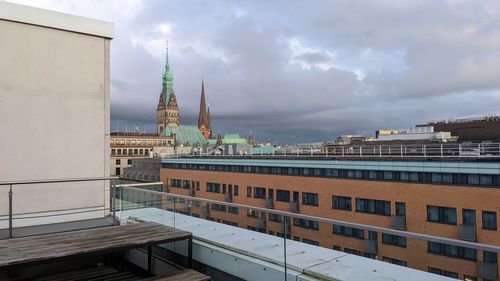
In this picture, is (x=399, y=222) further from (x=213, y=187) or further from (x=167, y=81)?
(x=167, y=81)

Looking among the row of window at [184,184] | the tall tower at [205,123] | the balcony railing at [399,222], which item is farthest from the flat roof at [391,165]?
the tall tower at [205,123]

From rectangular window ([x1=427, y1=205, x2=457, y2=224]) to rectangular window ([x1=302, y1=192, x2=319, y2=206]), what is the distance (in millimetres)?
10794

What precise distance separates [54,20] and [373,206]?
29599mm

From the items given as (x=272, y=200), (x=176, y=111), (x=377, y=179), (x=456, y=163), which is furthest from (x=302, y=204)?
(x=176, y=111)

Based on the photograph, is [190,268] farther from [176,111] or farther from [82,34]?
[176,111]

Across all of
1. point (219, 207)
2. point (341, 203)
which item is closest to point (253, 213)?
point (219, 207)

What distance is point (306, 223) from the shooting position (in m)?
4.79

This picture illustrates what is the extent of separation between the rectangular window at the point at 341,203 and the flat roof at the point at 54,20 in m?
29.5

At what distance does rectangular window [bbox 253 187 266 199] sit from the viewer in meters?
43.8

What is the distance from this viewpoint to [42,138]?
788 cm

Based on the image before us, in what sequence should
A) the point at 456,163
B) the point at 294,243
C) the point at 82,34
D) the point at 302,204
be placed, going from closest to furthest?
the point at 294,243, the point at 82,34, the point at 456,163, the point at 302,204

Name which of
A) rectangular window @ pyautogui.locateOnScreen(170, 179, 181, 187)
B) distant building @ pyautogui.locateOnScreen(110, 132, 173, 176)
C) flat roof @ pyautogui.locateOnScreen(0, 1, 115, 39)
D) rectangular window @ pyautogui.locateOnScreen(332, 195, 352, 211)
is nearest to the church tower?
distant building @ pyautogui.locateOnScreen(110, 132, 173, 176)

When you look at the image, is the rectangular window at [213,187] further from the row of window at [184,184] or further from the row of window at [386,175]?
the row of window at [386,175]

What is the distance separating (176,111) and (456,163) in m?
148
